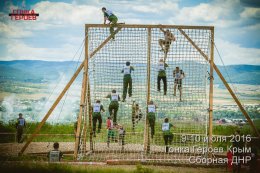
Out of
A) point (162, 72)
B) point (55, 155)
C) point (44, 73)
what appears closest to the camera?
point (55, 155)

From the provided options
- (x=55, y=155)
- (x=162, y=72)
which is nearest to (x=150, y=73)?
(x=162, y=72)

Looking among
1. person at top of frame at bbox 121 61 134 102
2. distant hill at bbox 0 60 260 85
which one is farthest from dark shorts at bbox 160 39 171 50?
distant hill at bbox 0 60 260 85

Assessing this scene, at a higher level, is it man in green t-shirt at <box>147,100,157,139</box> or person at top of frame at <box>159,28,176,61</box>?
person at top of frame at <box>159,28,176,61</box>

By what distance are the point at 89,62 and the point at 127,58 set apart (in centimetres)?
154

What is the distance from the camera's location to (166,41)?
1473cm

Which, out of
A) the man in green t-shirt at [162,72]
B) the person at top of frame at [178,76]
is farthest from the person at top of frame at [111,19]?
the person at top of frame at [178,76]

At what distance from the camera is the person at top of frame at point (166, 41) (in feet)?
48.2

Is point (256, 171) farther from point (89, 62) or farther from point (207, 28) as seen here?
point (89, 62)

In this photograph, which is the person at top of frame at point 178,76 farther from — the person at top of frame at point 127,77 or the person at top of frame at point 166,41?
the person at top of frame at point 127,77

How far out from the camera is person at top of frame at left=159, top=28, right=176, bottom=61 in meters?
14.7

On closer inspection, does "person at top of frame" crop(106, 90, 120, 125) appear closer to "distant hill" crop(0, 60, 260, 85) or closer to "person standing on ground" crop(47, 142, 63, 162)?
"person standing on ground" crop(47, 142, 63, 162)

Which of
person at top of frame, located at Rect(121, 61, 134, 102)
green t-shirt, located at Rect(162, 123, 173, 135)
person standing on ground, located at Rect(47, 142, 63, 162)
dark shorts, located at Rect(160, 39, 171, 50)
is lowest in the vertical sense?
person standing on ground, located at Rect(47, 142, 63, 162)

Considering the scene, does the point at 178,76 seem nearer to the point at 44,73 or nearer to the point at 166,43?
the point at 166,43

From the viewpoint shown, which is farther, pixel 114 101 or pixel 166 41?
pixel 114 101
